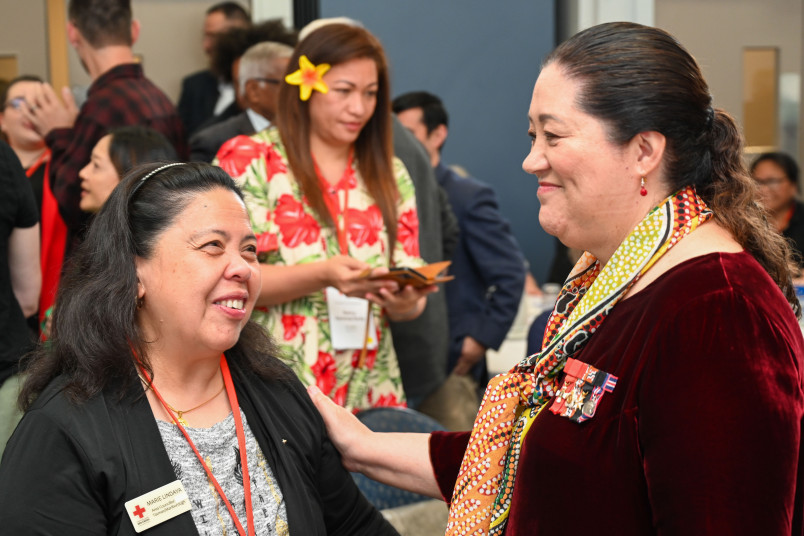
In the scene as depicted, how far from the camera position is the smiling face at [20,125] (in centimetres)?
392

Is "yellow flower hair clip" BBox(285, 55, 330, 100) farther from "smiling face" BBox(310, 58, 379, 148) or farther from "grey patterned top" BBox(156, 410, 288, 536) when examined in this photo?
"grey patterned top" BBox(156, 410, 288, 536)

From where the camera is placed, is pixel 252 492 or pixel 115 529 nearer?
pixel 115 529

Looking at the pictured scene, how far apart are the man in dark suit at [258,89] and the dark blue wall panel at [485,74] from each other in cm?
215

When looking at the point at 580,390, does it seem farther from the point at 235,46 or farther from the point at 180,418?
the point at 235,46

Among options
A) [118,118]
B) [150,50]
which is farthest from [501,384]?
[150,50]

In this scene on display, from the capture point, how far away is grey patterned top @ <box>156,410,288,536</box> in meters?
1.81

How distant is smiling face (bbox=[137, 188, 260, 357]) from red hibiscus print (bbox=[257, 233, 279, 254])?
3.02 ft

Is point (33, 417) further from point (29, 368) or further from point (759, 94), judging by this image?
point (759, 94)

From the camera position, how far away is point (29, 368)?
6.44 feet

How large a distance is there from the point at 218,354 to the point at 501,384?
0.59 m

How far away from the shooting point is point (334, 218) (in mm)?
2969

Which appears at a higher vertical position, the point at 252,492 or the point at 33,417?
the point at 33,417

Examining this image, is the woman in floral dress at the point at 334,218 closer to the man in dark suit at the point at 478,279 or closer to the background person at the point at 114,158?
the background person at the point at 114,158

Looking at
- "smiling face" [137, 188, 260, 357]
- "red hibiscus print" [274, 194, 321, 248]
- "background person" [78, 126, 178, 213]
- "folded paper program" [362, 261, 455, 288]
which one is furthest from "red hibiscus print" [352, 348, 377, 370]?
"smiling face" [137, 188, 260, 357]
